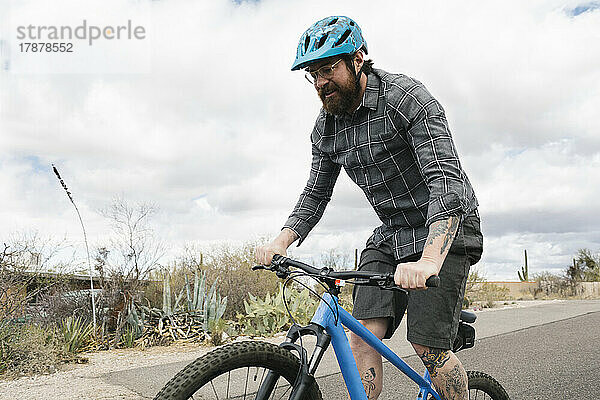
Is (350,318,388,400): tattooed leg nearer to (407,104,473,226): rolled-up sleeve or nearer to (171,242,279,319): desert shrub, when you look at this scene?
(407,104,473,226): rolled-up sleeve

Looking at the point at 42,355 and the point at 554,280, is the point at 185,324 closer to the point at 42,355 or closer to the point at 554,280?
the point at 42,355

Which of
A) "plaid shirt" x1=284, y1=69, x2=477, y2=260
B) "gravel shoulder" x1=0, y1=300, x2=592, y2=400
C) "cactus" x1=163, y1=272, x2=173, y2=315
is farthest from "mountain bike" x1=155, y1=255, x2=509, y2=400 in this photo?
"cactus" x1=163, y1=272, x2=173, y2=315

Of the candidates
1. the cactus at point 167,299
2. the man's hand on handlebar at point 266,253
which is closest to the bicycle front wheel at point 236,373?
the man's hand on handlebar at point 266,253

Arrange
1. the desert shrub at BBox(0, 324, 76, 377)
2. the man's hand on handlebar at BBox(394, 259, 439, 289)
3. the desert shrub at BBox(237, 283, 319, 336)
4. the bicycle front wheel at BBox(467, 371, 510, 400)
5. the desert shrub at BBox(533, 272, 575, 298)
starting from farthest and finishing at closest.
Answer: the desert shrub at BBox(533, 272, 575, 298) → the desert shrub at BBox(237, 283, 319, 336) → the desert shrub at BBox(0, 324, 76, 377) → the bicycle front wheel at BBox(467, 371, 510, 400) → the man's hand on handlebar at BBox(394, 259, 439, 289)

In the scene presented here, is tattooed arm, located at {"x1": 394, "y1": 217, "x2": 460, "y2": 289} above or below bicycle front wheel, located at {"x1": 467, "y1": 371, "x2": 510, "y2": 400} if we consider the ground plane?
above

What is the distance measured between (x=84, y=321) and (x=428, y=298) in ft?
22.0

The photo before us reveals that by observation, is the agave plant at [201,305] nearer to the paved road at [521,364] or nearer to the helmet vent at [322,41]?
the paved road at [521,364]

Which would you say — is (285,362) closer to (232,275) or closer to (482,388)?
(482,388)

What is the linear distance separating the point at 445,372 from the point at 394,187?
0.88 meters

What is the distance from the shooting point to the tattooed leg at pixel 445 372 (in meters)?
2.72

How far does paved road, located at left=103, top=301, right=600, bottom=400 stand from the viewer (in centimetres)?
558

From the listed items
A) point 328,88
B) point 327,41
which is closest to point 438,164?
point 328,88

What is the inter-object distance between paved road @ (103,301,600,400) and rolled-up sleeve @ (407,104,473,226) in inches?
126

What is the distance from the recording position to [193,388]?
1964mm
